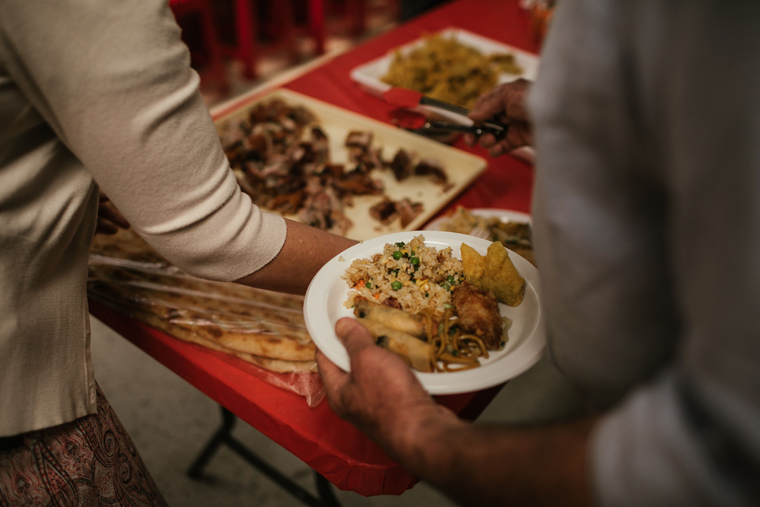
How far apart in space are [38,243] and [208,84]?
14.1 feet

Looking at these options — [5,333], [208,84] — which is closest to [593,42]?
[5,333]

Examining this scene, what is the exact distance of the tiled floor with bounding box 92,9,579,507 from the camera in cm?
207

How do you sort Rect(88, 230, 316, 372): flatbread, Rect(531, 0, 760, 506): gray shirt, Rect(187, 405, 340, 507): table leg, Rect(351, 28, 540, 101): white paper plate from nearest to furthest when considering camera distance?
Rect(531, 0, 760, 506): gray shirt → Rect(88, 230, 316, 372): flatbread → Rect(187, 405, 340, 507): table leg → Rect(351, 28, 540, 101): white paper plate

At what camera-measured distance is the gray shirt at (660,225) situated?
0.40m

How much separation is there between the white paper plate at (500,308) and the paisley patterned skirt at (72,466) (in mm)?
528

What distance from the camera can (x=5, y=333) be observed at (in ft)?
2.64

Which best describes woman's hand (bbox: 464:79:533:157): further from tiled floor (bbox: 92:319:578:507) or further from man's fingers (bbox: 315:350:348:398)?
tiled floor (bbox: 92:319:578:507)

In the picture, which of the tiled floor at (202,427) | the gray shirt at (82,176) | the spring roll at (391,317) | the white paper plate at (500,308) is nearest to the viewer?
the gray shirt at (82,176)

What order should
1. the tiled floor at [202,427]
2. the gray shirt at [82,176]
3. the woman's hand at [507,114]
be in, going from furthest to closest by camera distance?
the tiled floor at [202,427] → the woman's hand at [507,114] → the gray shirt at [82,176]

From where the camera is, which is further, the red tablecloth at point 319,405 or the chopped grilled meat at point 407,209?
the chopped grilled meat at point 407,209

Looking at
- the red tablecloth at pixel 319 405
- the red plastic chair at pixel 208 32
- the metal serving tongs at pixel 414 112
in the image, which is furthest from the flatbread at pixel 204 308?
the red plastic chair at pixel 208 32

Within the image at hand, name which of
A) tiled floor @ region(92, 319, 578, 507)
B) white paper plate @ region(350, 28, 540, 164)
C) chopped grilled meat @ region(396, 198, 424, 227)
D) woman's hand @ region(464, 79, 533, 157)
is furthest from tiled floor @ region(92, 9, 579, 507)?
white paper plate @ region(350, 28, 540, 164)

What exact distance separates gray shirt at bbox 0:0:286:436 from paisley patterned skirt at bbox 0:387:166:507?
6 centimetres

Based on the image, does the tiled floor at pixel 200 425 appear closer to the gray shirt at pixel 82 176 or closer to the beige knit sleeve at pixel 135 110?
the gray shirt at pixel 82 176
